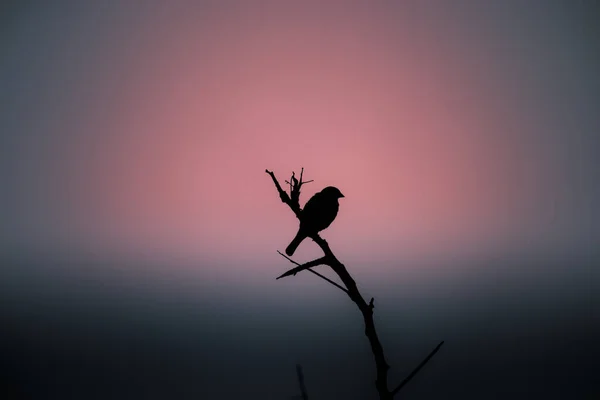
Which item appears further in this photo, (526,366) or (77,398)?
(526,366)

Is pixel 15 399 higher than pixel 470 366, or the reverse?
pixel 15 399

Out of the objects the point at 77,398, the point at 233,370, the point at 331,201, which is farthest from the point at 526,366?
the point at 331,201

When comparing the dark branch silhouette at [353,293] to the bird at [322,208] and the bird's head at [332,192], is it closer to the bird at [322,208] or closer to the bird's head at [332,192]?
the bird at [322,208]

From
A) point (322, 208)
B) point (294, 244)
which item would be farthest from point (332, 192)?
point (294, 244)

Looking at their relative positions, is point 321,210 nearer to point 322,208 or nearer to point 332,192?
point 322,208

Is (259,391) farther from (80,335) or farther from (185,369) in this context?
(80,335)

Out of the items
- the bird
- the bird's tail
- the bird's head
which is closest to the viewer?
the bird's tail

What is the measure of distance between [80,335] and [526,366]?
12303cm

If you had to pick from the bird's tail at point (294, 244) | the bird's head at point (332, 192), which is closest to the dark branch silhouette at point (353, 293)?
the bird's tail at point (294, 244)

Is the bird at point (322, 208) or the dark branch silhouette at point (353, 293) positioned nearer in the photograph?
the dark branch silhouette at point (353, 293)

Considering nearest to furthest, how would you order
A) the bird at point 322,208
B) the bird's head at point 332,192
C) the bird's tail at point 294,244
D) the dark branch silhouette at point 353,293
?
the dark branch silhouette at point 353,293 → the bird's tail at point 294,244 → the bird at point 322,208 → the bird's head at point 332,192

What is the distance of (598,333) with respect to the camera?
156250 millimetres

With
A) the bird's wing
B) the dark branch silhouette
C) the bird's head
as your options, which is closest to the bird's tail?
the bird's wing

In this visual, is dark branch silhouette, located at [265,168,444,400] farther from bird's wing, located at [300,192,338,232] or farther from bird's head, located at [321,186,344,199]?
bird's head, located at [321,186,344,199]
